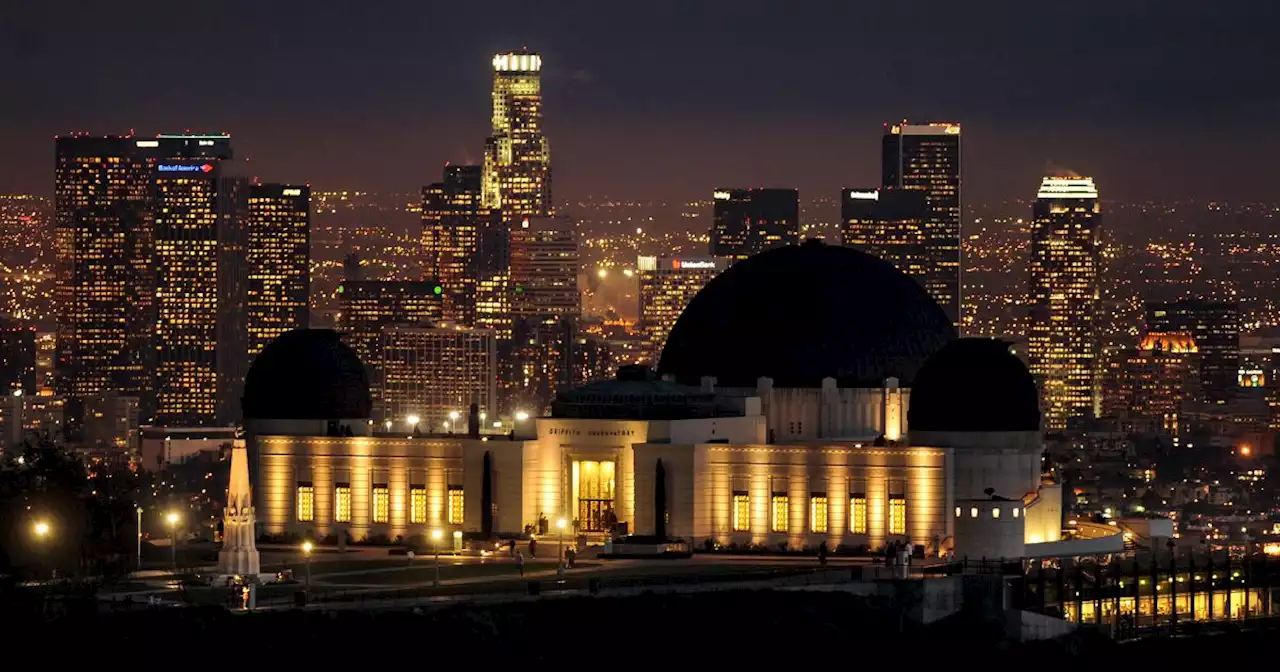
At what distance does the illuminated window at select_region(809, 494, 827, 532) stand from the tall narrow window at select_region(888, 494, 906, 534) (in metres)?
2.55

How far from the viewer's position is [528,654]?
126438mm

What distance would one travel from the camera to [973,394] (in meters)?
152

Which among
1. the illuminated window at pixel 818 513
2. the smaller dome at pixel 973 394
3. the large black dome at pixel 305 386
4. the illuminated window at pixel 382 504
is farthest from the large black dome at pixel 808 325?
the illuminated window at pixel 382 504

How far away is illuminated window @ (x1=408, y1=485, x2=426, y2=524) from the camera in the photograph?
15812 centimetres

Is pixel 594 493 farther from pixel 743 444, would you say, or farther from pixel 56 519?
pixel 56 519

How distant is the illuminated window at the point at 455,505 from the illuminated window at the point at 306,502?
6.02 metres

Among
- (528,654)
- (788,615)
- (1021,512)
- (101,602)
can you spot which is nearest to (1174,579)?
(1021,512)

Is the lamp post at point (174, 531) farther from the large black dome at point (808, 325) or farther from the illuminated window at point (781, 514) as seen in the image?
the illuminated window at point (781, 514)

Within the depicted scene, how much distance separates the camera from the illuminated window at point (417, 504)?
158125 mm

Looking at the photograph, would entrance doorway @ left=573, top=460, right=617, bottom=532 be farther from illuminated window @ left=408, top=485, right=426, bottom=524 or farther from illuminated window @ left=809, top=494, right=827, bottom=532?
illuminated window @ left=809, top=494, right=827, bottom=532

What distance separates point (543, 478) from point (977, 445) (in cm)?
1701

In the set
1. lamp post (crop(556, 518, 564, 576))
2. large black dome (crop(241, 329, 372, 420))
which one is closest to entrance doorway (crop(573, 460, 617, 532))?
lamp post (crop(556, 518, 564, 576))

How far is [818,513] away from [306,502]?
871 inches

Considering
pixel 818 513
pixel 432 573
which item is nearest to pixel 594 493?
pixel 818 513
